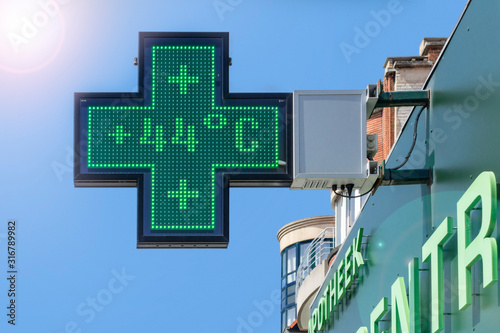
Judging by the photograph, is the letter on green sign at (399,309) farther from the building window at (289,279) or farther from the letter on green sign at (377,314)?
the building window at (289,279)

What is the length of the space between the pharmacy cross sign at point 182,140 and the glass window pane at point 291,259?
29571mm

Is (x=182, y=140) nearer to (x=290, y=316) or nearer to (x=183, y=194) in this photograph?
(x=183, y=194)

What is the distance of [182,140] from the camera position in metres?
9.51

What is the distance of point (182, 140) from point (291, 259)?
1189 inches

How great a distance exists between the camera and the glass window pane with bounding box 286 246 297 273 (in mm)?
38969

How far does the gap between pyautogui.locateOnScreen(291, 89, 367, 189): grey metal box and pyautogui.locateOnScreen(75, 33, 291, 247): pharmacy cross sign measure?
0.17m

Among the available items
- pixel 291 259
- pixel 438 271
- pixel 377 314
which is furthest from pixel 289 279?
pixel 438 271

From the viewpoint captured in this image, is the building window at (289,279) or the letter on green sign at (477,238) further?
the building window at (289,279)

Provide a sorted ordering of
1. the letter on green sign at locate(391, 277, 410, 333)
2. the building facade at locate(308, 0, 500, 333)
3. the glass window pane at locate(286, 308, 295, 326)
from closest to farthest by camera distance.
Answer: the building facade at locate(308, 0, 500, 333) → the letter on green sign at locate(391, 277, 410, 333) → the glass window pane at locate(286, 308, 295, 326)

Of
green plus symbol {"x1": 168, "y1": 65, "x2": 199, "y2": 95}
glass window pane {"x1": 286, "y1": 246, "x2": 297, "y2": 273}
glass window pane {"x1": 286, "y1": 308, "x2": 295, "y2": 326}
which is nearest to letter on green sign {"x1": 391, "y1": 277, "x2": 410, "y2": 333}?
green plus symbol {"x1": 168, "y1": 65, "x2": 199, "y2": 95}

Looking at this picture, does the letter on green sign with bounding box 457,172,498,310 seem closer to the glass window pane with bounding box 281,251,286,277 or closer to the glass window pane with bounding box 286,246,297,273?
the glass window pane with bounding box 286,246,297,273

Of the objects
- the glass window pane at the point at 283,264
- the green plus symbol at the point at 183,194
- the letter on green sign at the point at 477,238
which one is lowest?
the glass window pane at the point at 283,264

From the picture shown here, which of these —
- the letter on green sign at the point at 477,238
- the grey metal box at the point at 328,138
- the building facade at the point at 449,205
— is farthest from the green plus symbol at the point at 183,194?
the letter on green sign at the point at 477,238

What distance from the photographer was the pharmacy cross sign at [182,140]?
934 cm
